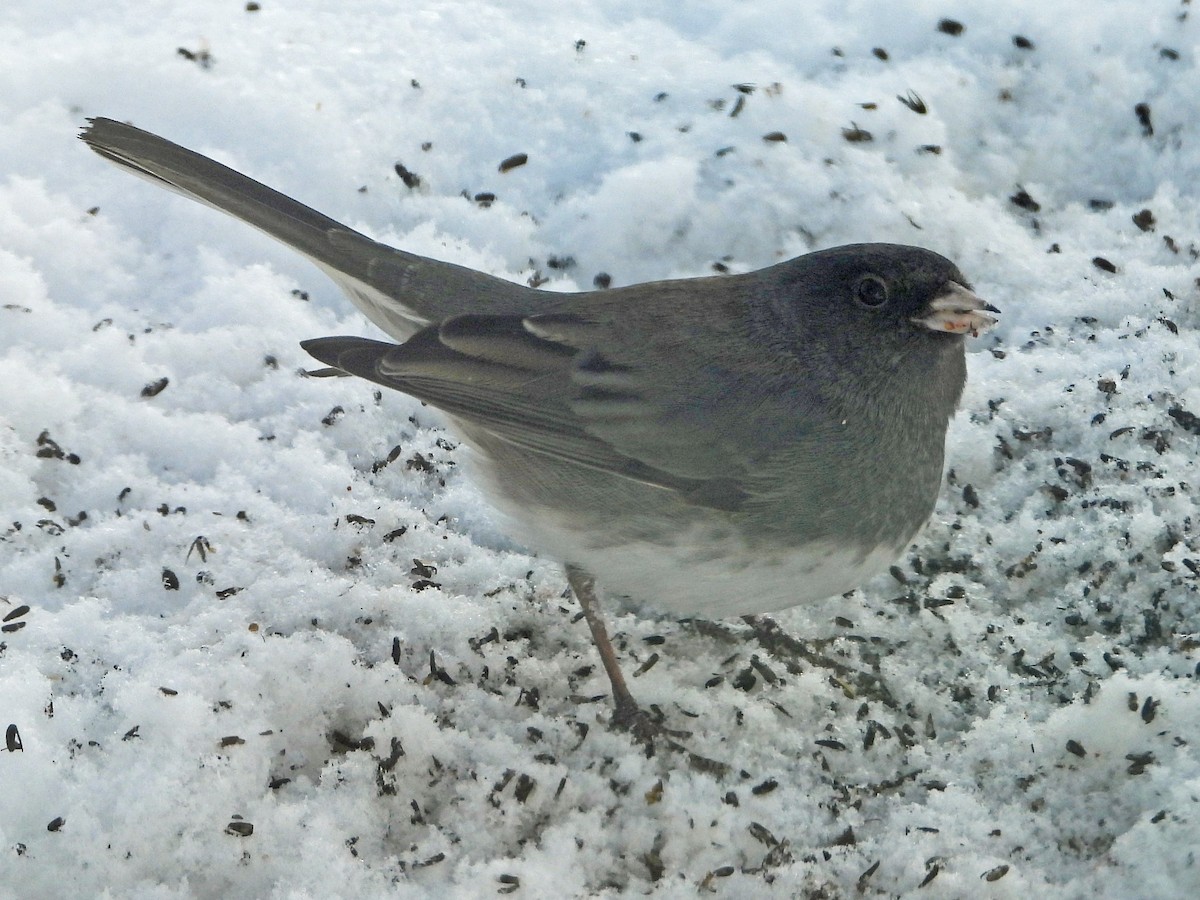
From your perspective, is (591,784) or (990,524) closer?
(591,784)

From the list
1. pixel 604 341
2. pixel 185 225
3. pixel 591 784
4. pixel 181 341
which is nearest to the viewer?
pixel 591 784

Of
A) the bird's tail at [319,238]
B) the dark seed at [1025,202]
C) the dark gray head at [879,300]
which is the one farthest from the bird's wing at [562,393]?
the dark seed at [1025,202]

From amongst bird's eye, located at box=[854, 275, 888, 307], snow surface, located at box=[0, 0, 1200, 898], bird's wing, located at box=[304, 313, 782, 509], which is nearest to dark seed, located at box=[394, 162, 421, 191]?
snow surface, located at box=[0, 0, 1200, 898]

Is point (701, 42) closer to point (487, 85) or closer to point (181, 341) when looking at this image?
point (487, 85)

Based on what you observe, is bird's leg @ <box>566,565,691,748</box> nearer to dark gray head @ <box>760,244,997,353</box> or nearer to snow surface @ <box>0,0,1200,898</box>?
snow surface @ <box>0,0,1200,898</box>

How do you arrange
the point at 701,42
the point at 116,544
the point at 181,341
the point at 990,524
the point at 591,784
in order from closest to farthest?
the point at 591,784 → the point at 116,544 → the point at 990,524 → the point at 181,341 → the point at 701,42

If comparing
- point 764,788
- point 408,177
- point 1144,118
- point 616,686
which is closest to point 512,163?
point 408,177

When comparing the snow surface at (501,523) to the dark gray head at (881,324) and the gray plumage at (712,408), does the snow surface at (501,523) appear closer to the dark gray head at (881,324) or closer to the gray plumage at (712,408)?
the gray plumage at (712,408)

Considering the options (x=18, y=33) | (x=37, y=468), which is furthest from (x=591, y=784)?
(x=18, y=33)
